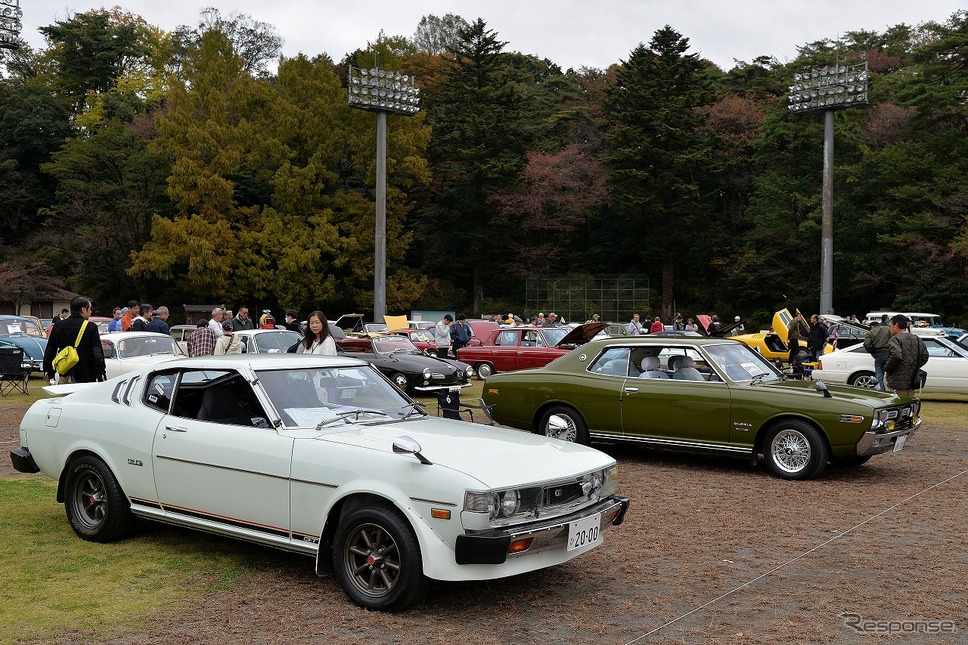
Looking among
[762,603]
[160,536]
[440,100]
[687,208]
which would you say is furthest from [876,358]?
[440,100]

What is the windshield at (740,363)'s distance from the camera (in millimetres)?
10492

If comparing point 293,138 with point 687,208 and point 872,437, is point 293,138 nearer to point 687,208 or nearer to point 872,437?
point 687,208

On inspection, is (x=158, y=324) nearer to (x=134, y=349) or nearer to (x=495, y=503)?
(x=134, y=349)

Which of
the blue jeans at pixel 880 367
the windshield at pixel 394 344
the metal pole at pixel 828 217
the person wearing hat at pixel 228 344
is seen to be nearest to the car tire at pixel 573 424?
the person wearing hat at pixel 228 344

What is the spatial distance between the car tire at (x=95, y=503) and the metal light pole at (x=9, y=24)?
4969 cm

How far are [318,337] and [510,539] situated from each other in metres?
5.57

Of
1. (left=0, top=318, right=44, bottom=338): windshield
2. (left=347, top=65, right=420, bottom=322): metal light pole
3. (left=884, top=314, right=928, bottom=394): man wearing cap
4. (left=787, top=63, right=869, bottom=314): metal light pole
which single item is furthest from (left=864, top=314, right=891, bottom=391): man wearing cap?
(left=347, top=65, right=420, bottom=322): metal light pole

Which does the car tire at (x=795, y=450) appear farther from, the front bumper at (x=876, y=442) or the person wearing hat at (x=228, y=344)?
the person wearing hat at (x=228, y=344)

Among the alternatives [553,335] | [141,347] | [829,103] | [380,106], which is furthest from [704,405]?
[829,103]

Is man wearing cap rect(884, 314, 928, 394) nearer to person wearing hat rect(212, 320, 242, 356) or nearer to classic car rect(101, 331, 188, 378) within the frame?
person wearing hat rect(212, 320, 242, 356)

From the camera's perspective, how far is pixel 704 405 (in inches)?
403

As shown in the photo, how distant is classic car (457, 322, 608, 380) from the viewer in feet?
78.0

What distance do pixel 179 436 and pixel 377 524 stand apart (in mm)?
1831

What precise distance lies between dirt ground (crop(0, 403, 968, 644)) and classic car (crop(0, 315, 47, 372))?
56.9 feet
